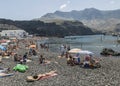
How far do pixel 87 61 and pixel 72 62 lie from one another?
8.06 feet

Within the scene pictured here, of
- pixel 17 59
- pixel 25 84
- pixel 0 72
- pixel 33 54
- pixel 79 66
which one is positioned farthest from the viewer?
pixel 33 54

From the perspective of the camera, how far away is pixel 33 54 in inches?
2205

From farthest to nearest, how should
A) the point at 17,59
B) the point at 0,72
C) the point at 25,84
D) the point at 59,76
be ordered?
the point at 17,59
the point at 0,72
the point at 59,76
the point at 25,84

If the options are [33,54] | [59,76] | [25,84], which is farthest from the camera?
[33,54]

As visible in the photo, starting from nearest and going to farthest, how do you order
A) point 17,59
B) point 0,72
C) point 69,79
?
point 69,79 → point 0,72 → point 17,59

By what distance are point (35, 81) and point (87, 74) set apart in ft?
20.8

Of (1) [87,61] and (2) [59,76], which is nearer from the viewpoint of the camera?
(2) [59,76]

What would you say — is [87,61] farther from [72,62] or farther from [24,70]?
[24,70]

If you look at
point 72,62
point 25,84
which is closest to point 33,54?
point 72,62

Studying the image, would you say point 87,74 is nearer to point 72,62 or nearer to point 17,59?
point 72,62

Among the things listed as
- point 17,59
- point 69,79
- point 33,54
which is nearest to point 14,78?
point 69,79

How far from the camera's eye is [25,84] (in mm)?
Answer: 25859

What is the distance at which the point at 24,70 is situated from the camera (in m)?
33.7

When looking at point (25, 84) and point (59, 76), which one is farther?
point (59, 76)
